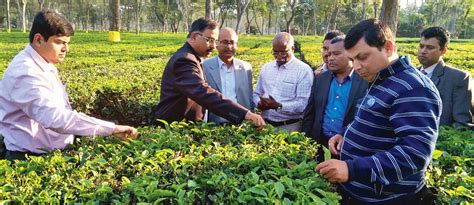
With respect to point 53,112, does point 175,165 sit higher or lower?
lower

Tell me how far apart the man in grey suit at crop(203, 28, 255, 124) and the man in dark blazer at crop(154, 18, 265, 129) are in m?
0.72

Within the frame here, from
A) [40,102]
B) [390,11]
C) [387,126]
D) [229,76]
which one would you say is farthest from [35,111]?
[390,11]

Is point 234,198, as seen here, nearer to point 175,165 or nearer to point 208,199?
point 208,199

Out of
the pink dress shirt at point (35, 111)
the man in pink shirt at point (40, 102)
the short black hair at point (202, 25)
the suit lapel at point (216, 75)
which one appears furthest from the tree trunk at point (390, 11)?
the pink dress shirt at point (35, 111)

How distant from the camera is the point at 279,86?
4258 mm

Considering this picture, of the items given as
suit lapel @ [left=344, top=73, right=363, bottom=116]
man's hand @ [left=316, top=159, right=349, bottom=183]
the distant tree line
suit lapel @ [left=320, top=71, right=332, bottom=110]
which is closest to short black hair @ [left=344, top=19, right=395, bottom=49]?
man's hand @ [left=316, top=159, right=349, bottom=183]

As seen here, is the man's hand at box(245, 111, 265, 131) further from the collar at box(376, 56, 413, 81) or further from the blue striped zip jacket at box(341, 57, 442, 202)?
the collar at box(376, 56, 413, 81)

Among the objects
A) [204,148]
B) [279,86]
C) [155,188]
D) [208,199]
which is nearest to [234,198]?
[208,199]

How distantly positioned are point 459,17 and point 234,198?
70.2m

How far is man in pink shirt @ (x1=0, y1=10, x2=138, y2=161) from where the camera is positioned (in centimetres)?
239

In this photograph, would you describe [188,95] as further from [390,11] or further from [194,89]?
[390,11]

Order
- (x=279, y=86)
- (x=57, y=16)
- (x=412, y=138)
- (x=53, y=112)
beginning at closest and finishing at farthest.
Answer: (x=412, y=138)
(x=53, y=112)
(x=57, y=16)
(x=279, y=86)

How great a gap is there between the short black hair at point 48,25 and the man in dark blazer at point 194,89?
3.33ft

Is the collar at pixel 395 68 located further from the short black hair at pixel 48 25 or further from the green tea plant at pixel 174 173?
the short black hair at pixel 48 25
